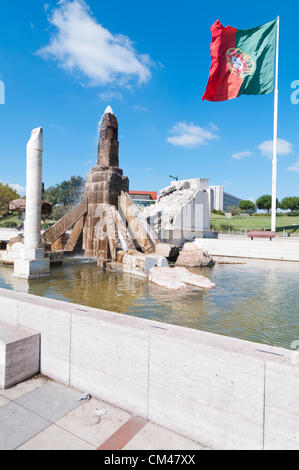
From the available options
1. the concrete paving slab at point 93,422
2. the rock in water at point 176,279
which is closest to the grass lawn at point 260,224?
the rock in water at point 176,279

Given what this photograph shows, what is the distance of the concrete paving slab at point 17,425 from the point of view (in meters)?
2.15

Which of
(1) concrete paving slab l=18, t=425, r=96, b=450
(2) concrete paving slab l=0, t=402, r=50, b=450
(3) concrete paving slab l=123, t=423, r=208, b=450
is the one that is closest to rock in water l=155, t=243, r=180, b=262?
(2) concrete paving slab l=0, t=402, r=50, b=450

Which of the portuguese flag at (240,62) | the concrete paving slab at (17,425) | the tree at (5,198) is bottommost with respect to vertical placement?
the concrete paving slab at (17,425)

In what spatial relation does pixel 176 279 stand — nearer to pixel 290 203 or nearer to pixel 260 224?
pixel 260 224

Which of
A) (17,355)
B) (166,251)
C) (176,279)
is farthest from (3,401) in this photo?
(166,251)

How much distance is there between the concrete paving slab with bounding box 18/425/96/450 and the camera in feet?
6.80

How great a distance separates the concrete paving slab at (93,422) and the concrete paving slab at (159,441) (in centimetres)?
22

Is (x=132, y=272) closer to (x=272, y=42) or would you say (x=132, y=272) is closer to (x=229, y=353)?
(x=229, y=353)

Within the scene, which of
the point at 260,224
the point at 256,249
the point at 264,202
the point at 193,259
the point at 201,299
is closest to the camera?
the point at 201,299

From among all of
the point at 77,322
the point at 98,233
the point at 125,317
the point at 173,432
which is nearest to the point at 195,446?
the point at 173,432

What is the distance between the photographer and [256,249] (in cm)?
1591

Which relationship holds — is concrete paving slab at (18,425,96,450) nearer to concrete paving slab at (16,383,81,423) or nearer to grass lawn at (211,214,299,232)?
concrete paving slab at (16,383,81,423)

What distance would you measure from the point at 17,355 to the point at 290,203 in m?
86.9

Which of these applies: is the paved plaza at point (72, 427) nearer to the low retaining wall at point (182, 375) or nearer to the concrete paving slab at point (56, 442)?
the concrete paving slab at point (56, 442)
